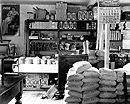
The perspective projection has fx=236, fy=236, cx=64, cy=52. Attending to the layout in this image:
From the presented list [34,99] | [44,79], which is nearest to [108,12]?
[34,99]

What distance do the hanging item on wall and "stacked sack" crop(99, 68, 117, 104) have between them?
7.58m

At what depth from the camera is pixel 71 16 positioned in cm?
930

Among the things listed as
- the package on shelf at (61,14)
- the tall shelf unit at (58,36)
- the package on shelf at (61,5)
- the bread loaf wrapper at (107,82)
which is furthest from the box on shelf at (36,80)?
the bread loaf wrapper at (107,82)

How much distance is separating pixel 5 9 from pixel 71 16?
282 centimetres

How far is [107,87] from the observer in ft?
9.26

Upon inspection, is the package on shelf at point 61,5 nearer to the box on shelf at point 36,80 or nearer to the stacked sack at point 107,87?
the box on shelf at point 36,80

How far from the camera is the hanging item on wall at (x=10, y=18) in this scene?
984 cm

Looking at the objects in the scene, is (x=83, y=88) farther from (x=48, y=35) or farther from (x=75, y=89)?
(x=48, y=35)

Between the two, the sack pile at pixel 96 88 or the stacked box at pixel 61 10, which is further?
the stacked box at pixel 61 10

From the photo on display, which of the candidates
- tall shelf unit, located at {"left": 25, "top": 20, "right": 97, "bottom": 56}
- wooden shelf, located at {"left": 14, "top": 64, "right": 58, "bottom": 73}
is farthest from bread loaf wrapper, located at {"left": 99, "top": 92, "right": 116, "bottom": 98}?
tall shelf unit, located at {"left": 25, "top": 20, "right": 97, "bottom": 56}

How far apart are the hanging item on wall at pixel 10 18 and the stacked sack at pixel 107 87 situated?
7.58 meters

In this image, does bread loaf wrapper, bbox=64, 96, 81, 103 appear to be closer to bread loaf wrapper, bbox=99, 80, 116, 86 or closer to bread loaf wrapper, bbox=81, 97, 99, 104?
bread loaf wrapper, bbox=81, 97, 99, 104

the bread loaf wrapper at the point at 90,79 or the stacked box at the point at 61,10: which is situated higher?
the stacked box at the point at 61,10

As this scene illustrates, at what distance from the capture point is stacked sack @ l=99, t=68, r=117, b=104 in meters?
2.81
